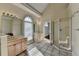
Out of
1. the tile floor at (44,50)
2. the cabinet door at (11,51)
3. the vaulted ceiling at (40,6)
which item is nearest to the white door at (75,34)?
the tile floor at (44,50)

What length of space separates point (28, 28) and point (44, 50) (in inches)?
26.8

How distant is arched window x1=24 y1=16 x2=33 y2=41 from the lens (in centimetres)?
275

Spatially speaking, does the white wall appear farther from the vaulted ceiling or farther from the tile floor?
the vaulted ceiling

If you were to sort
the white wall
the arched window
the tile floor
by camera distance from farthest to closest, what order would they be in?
the arched window < the tile floor < the white wall

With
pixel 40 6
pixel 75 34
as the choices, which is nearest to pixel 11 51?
pixel 40 6

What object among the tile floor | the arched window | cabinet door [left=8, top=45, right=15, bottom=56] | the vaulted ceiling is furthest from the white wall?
cabinet door [left=8, top=45, right=15, bottom=56]

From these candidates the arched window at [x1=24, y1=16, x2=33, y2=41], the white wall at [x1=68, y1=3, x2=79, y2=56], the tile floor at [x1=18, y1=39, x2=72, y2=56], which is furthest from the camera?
the arched window at [x1=24, y1=16, x2=33, y2=41]

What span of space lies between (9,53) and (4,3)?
1.10 meters

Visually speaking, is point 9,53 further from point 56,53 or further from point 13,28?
point 56,53

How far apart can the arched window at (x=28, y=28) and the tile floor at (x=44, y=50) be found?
24cm

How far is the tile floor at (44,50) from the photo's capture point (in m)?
2.59

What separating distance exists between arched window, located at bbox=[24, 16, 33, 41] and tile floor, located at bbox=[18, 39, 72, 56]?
239 millimetres

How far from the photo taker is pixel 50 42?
2887mm

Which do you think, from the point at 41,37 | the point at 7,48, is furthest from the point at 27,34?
the point at 7,48
